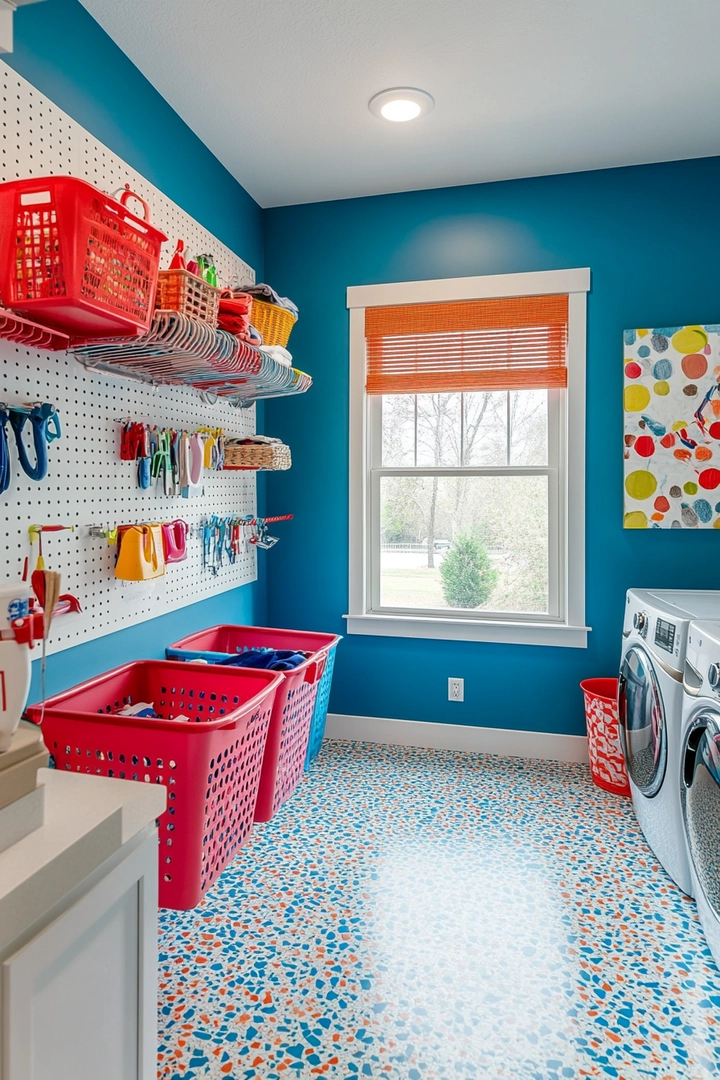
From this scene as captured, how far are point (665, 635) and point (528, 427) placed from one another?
129 cm

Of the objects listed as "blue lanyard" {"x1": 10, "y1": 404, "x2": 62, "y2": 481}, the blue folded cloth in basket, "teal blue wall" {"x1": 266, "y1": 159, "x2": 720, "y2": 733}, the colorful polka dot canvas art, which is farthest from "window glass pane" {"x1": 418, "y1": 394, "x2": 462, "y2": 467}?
"blue lanyard" {"x1": 10, "y1": 404, "x2": 62, "y2": 481}

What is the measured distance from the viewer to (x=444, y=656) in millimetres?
3129

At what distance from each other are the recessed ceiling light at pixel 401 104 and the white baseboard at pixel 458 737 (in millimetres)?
2586

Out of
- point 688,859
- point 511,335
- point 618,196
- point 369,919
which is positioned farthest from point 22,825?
point 618,196

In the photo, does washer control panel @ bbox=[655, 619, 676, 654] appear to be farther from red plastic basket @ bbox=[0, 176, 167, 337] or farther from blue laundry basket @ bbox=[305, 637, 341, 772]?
red plastic basket @ bbox=[0, 176, 167, 337]

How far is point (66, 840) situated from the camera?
0.84 metres

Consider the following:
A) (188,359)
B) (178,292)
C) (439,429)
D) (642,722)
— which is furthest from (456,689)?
(178,292)

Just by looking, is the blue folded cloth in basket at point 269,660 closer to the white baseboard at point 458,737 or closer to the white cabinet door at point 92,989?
the white baseboard at point 458,737

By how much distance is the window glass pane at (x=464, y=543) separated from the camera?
3082mm

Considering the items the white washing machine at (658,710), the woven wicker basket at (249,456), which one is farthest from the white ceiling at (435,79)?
the white washing machine at (658,710)

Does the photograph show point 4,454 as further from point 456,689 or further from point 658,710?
point 456,689

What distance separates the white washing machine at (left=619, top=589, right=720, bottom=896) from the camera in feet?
6.53

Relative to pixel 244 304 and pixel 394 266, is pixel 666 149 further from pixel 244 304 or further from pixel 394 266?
pixel 244 304

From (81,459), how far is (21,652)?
115cm
